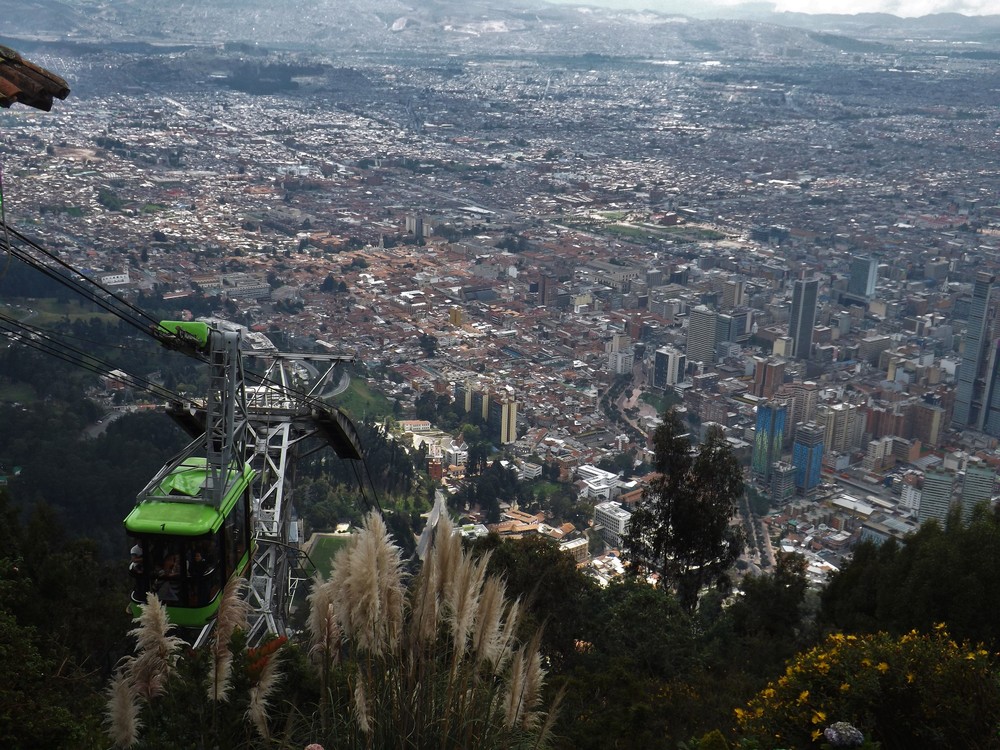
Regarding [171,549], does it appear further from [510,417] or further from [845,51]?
[845,51]

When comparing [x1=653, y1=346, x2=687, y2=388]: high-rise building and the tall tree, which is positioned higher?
the tall tree

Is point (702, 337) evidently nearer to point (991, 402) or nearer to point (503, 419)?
point (991, 402)

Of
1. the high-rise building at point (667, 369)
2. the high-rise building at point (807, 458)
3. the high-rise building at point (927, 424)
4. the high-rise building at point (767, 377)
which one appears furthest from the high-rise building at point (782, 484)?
the high-rise building at point (667, 369)

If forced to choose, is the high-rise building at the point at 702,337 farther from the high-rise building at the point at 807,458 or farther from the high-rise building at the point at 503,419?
the high-rise building at the point at 503,419

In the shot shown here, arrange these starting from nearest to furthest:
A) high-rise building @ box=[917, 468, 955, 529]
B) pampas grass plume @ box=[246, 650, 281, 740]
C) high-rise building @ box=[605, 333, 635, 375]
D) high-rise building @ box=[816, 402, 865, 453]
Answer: pampas grass plume @ box=[246, 650, 281, 740] → high-rise building @ box=[917, 468, 955, 529] → high-rise building @ box=[816, 402, 865, 453] → high-rise building @ box=[605, 333, 635, 375]

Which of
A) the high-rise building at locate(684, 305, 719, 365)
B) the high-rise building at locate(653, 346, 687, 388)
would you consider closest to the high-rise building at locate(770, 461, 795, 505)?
the high-rise building at locate(653, 346, 687, 388)

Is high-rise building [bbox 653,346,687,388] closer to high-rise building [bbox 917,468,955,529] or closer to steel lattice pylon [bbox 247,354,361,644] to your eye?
high-rise building [bbox 917,468,955,529]

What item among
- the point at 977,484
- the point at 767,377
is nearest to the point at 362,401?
the point at 767,377
